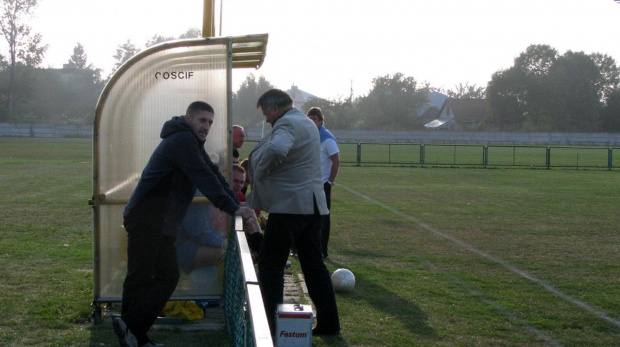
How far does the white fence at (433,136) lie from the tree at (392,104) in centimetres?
2557

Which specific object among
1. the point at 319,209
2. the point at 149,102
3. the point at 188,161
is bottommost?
the point at 319,209

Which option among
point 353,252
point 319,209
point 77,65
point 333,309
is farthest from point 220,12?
point 77,65

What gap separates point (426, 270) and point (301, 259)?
141 inches

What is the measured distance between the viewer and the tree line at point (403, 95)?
86.9 m

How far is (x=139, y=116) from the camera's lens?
6273mm

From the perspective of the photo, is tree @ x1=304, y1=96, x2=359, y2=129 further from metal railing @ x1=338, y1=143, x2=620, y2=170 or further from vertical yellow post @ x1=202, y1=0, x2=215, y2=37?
vertical yellow post @ x1=202, y1=0, x2=215, y2=37

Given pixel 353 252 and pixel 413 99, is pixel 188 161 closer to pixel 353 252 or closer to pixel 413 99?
pixel 353 252

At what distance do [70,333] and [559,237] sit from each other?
8.81 metres

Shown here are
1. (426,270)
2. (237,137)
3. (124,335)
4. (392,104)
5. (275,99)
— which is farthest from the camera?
(392,104)

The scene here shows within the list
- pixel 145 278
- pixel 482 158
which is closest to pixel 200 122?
pixel 145 278

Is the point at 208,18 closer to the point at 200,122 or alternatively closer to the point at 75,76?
the point at 200,122

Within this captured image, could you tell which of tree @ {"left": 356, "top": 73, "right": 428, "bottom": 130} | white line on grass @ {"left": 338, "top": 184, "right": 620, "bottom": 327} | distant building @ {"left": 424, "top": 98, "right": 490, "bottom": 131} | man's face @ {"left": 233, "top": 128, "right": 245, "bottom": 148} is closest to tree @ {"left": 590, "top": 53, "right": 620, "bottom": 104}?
distant building @ {"left": 424, "top": 98, "right": 490, "bottom": 131}

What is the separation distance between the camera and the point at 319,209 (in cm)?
579

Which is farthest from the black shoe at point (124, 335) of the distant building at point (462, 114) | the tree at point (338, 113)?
the distant building at point (462, 114)
